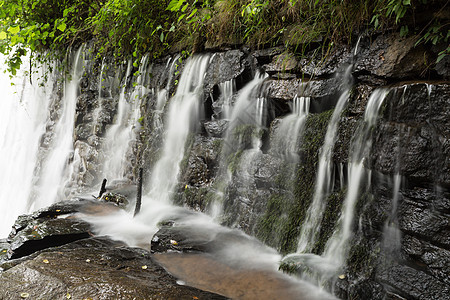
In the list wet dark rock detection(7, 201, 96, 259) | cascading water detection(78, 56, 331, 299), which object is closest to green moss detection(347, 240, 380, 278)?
cascading water detection(78, 56, 331, 299)

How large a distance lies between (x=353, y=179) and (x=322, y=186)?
0.43 metres

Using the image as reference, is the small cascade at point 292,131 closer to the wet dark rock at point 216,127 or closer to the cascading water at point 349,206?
the cascading water at point 349,206

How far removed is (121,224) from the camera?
5441 mm

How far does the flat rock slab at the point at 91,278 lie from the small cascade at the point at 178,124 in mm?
2511

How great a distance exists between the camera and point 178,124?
653 cm

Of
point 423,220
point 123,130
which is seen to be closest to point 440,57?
point 423,220

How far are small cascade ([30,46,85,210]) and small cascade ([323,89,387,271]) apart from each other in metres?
8.18

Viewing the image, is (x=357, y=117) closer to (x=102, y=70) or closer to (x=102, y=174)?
(x=102, y=174)

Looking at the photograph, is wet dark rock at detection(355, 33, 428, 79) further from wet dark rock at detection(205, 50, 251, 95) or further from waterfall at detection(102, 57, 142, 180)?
waterfall at detection(102, 57, 142, 180)

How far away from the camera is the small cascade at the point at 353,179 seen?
3580 mm

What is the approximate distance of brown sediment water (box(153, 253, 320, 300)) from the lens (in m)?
3.38

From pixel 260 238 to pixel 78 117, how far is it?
7.30 metres

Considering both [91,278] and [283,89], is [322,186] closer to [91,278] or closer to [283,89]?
[283,89]

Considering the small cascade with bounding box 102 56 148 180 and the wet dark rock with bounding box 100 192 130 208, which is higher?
the small cascade with bounding box 102 56 148 180
